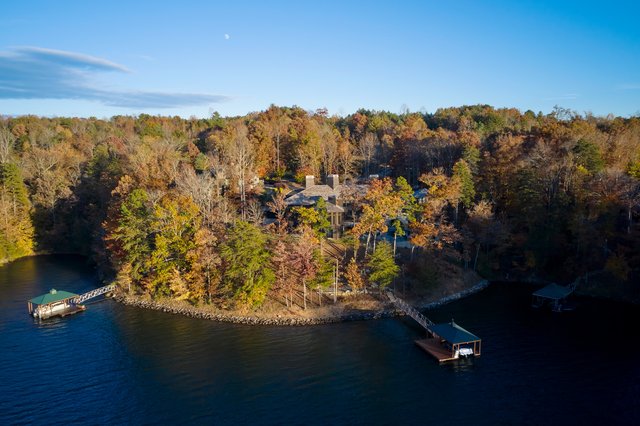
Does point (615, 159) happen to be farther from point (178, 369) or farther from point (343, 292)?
point (178, 369)

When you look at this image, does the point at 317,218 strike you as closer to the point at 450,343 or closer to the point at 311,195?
the point at 311,195

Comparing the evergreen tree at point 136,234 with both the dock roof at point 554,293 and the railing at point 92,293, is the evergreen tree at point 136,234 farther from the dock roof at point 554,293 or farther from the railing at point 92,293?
the dock roof at point 554,293

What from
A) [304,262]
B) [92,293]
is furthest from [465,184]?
[92,293]

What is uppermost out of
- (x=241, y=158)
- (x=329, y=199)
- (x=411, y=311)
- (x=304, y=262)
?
(x=241, y=158)

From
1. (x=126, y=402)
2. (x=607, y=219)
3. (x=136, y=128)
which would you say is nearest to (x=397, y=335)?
(x=126, y=402)

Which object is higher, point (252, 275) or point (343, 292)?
point (252, 275)

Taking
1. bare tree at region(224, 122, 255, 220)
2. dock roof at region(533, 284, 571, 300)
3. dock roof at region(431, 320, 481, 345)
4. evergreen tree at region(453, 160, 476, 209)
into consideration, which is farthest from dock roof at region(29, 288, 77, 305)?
dock roof at region(533, 284, 571, 300)
